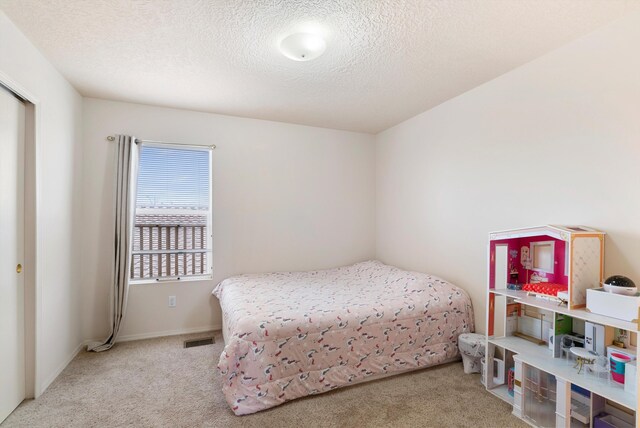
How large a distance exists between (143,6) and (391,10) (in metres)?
1.39

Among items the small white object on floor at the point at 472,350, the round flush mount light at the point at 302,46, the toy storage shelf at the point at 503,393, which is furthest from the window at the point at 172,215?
the toy storage shelf at the point at 503,393

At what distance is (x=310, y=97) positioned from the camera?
2.98 metres

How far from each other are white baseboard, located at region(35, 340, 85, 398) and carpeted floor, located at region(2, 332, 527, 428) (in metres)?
0.05

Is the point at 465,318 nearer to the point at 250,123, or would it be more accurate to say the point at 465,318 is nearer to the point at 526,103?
the point at 526,103

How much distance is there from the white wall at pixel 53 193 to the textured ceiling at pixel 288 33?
145mm

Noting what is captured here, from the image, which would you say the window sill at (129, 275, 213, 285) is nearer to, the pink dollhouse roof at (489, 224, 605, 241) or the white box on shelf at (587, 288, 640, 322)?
the pink dollhouse roof at (489, 224, 605, 241)

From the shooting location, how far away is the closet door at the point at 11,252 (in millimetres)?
1887

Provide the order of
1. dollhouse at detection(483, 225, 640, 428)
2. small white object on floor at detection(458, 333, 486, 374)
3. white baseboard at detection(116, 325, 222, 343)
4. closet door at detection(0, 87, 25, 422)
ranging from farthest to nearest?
white baseboard at detection(116, 325, 222, 343), small white object on floor at detection(458, 333, 486, 374), closet door at detection(0, 87, 25, 422), dollhouse at detection(483, 225, 640, 428)

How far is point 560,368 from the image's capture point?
1791 millimetres

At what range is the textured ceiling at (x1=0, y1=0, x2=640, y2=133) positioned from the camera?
171 cm

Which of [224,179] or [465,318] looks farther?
[224,179]

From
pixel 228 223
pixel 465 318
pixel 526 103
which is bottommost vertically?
pixel 465 318

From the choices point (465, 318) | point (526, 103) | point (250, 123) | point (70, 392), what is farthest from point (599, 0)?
point (70, 392)

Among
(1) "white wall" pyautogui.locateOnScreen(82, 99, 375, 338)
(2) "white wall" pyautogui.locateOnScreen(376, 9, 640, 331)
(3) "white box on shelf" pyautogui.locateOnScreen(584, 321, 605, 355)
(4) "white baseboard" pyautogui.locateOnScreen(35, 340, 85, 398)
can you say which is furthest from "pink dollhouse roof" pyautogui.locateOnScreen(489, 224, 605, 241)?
(4) "white baseboard" pyautogui.locateOnScreen(35, 340, 85, 398)
